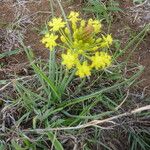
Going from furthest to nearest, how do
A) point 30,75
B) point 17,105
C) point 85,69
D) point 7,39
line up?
1. point 7,39
2. point 30,75
3. point 17,105
4. point 85,69

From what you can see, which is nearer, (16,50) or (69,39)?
(69,39)

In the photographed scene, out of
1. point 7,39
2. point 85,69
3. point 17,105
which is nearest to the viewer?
point 85,69

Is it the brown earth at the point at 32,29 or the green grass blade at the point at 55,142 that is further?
the brown earth at the point at 32,29

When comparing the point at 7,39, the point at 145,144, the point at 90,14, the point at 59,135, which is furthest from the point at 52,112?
the point at 90,14

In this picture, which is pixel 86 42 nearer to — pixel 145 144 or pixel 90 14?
pixel 145 144

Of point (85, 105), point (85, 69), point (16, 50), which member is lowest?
point (85, 105)

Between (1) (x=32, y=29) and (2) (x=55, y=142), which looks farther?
(1) (x=32, y=29)

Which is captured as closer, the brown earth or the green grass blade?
the green grass blade

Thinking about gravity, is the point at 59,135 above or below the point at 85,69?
below
